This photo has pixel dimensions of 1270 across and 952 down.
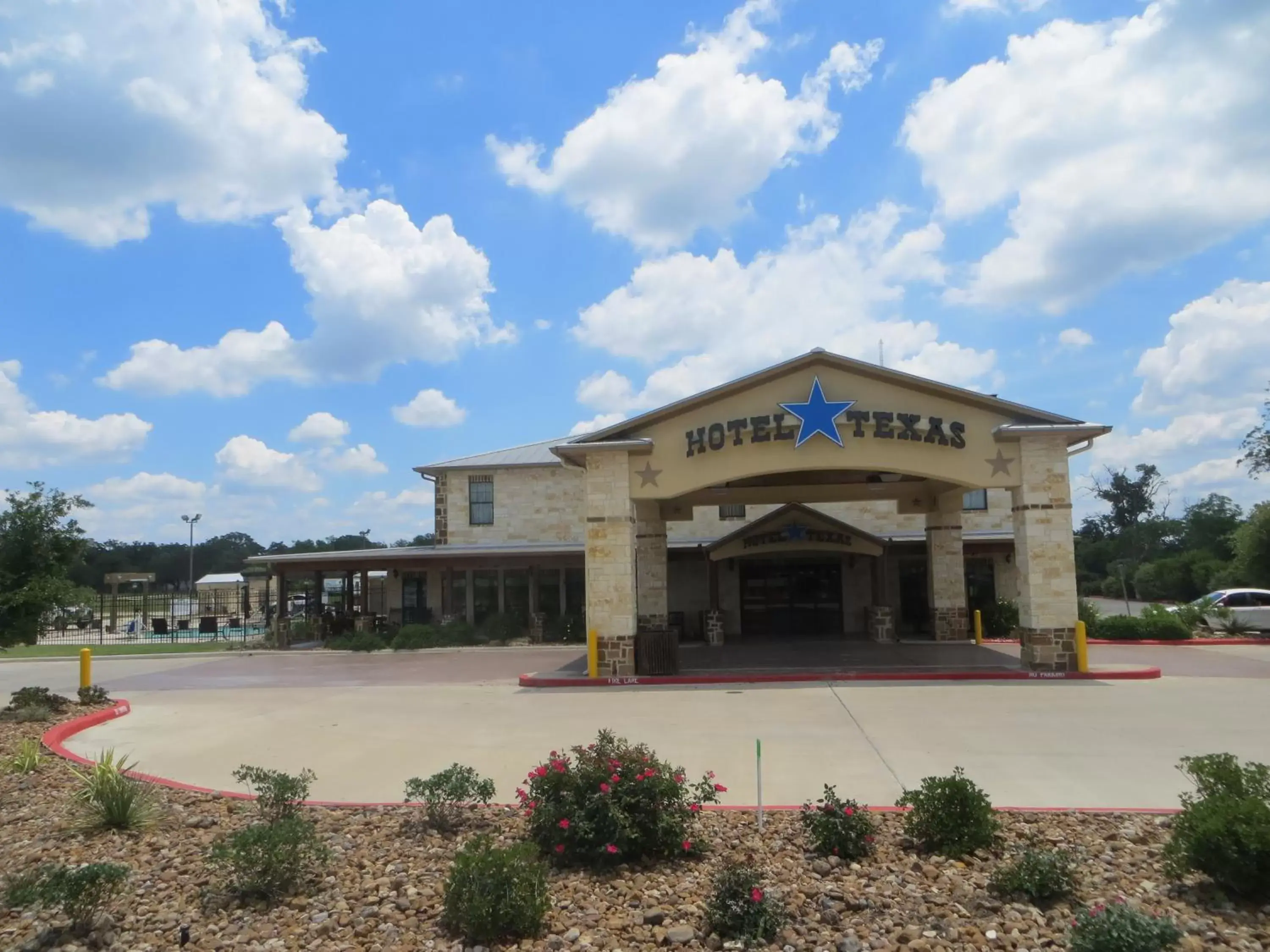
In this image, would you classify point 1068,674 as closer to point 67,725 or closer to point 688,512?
point 688,512

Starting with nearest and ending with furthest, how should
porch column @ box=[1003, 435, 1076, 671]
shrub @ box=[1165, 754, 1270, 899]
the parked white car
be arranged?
shrub @ box=[1165, 754, 1270, 899], porch column @ box=[1003, 435, 1076, 671], the parked white car

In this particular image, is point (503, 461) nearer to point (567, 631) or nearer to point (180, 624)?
point (567, 631)

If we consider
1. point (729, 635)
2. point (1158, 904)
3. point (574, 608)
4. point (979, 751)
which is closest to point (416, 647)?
point (574, 608)

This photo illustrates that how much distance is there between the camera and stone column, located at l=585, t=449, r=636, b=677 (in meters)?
18.2

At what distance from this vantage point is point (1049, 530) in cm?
1772

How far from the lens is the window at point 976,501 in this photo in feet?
102

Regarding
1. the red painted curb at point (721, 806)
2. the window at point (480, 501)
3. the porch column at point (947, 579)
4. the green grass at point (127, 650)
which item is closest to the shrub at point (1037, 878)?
the red painted curb at point (721, 806)

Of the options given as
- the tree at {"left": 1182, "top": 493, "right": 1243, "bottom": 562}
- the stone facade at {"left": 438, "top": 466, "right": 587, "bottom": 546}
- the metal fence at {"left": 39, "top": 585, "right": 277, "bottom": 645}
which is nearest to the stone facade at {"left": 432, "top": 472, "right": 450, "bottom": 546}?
the stone facade at {"left": 438, "top": 466, "right": 587, "bottom": 546}

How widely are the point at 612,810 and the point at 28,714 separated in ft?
38.1

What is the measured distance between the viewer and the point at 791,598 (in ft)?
A: 96.0

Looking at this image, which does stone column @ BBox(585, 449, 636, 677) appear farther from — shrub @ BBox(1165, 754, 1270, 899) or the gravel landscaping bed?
shrub @ BBox(1165, 754, 1270, 899)

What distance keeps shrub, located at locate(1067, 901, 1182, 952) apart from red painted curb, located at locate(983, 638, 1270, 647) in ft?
70.1

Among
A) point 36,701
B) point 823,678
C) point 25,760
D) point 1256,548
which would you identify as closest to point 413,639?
point 36,701

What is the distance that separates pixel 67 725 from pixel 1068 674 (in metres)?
17.4
